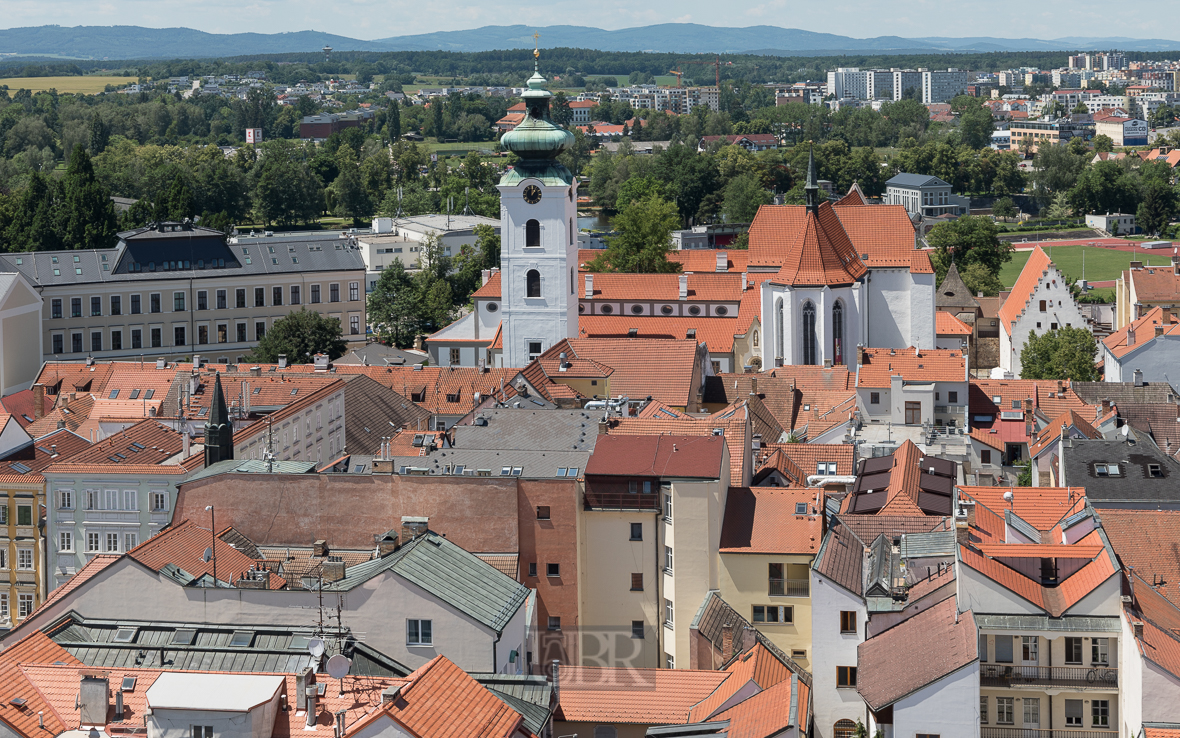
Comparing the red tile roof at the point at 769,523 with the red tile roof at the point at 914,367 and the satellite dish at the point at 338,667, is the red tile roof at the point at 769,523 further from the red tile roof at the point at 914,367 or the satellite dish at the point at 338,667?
the red tile roof at the point at 914,367

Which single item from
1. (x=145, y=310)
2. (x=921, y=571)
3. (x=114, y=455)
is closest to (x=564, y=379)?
(x=114, y=455)

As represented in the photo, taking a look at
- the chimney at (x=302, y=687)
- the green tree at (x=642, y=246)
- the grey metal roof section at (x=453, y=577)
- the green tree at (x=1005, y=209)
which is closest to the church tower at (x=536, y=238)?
the green tree at (x=642, y=246)

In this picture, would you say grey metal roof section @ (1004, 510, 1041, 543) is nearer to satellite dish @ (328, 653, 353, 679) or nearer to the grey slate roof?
the grey slate roof

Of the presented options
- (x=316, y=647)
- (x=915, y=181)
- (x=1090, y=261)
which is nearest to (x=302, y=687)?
(x=316, y=647)

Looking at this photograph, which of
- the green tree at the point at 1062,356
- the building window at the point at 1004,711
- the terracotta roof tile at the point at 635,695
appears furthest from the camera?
the green tree at the point at 1062,356

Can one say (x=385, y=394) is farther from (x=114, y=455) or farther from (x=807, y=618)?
(x=807, y=618)
